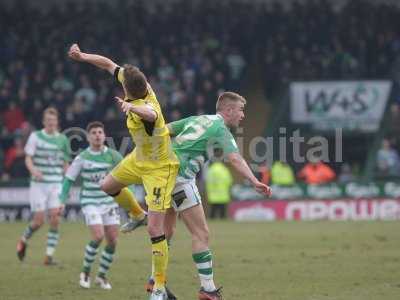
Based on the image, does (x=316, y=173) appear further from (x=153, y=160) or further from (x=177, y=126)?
(x=153, y=160)

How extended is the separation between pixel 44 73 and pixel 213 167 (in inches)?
305

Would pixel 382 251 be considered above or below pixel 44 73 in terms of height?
below

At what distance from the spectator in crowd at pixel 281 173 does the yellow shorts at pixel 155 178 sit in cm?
1770

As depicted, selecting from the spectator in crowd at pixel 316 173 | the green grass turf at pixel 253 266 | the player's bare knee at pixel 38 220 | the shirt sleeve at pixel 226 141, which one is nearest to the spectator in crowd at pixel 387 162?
the spectator in crowd at pixel 316 173

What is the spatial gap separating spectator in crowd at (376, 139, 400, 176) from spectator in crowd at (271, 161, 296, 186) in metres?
2.73

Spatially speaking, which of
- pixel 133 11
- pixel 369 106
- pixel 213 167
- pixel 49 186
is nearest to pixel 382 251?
pixel 49 186

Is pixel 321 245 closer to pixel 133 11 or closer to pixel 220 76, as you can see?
pixel 220 76

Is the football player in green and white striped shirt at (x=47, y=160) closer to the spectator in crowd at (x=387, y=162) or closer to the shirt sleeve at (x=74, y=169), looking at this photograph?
the shirt sleeve at (x=74, y=169)

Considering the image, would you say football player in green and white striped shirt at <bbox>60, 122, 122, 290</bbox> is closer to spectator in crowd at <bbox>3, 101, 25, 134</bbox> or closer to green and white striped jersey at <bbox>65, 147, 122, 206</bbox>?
green and white striped jersey at <bbox>65, 147, 122, 206</bbox>

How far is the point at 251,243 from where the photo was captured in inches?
787

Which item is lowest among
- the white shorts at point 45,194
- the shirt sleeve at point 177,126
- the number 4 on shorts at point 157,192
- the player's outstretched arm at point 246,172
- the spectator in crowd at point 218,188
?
the spectator in crowd at point 218,188

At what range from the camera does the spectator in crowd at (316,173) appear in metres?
28.9

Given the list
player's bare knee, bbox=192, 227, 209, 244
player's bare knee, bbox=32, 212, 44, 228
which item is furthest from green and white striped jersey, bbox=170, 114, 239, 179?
player's bare knee, bbox=32, 212, 44, 228

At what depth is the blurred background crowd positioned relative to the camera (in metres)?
30.1
